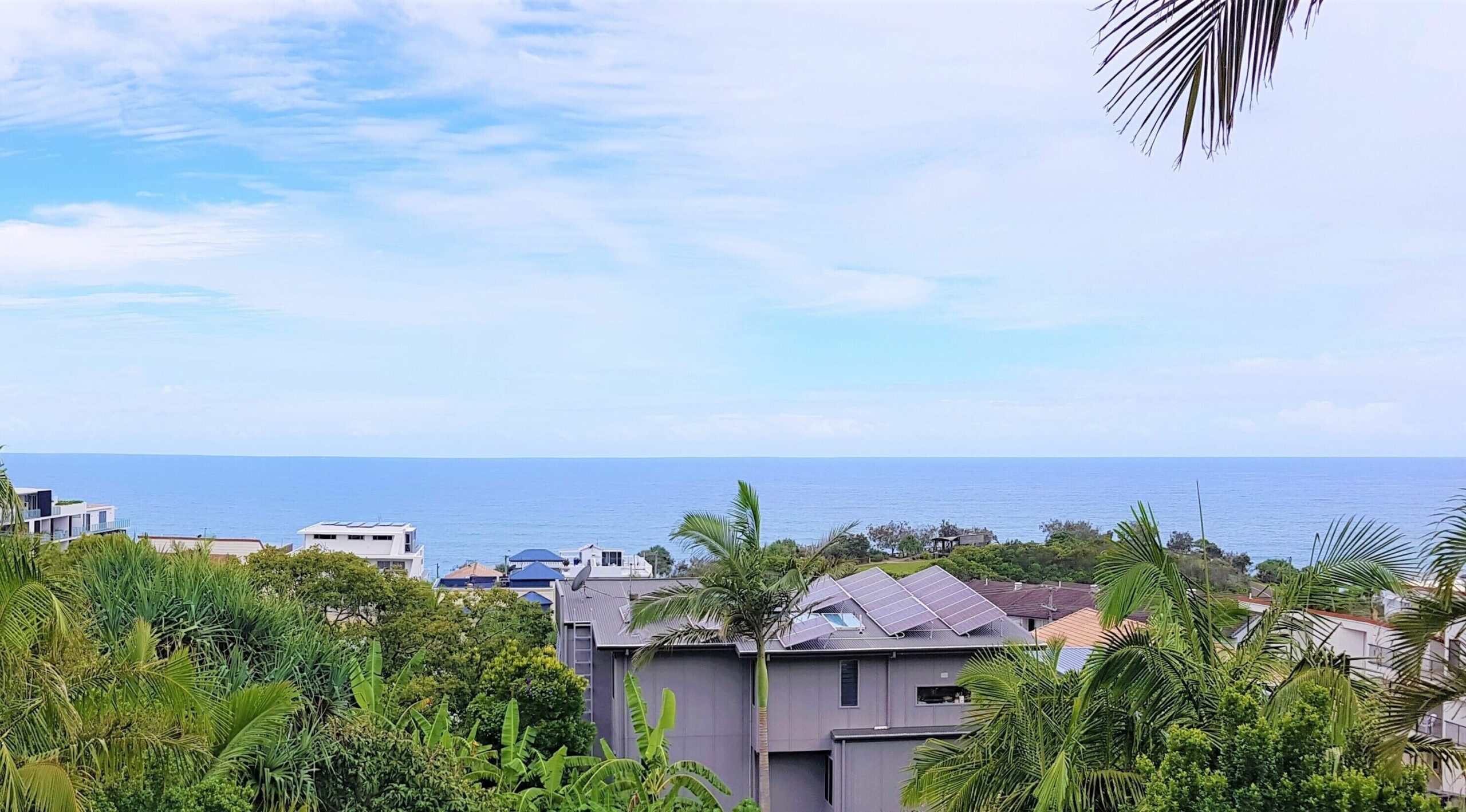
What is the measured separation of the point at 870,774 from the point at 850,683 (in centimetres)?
163

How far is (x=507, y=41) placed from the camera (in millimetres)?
18031

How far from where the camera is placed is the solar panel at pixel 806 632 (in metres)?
19.2

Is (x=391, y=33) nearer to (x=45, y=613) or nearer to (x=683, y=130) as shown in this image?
(x=683, y=130)

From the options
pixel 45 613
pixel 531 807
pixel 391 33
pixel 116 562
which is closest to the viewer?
pixel 45 613

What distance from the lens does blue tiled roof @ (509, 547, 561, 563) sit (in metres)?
91.4

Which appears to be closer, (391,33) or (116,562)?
(116,562)

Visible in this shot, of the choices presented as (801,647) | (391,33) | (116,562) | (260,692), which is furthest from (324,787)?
(391,33)

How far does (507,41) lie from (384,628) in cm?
1430

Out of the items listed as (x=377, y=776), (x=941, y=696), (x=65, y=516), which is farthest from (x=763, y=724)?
(x=65, y=516)

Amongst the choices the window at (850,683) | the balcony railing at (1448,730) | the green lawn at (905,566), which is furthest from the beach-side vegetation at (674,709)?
the green lawn at (905,566)

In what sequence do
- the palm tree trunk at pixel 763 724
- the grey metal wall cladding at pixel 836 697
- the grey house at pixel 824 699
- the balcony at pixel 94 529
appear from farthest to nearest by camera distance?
1. the balcony at pixel 94 529
2. the grey metal wall cladding at pixel 836 697
3. the grey house at pixel 824 699
4. the palm tree trunk at pixel 763 724

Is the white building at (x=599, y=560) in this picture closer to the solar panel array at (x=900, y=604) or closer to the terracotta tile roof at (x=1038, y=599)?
the terracotta tile roof at (x=1038, y=599)

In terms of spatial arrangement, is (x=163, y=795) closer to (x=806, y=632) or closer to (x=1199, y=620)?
(x=1199, y=620)

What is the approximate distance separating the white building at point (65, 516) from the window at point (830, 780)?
46.0 m
